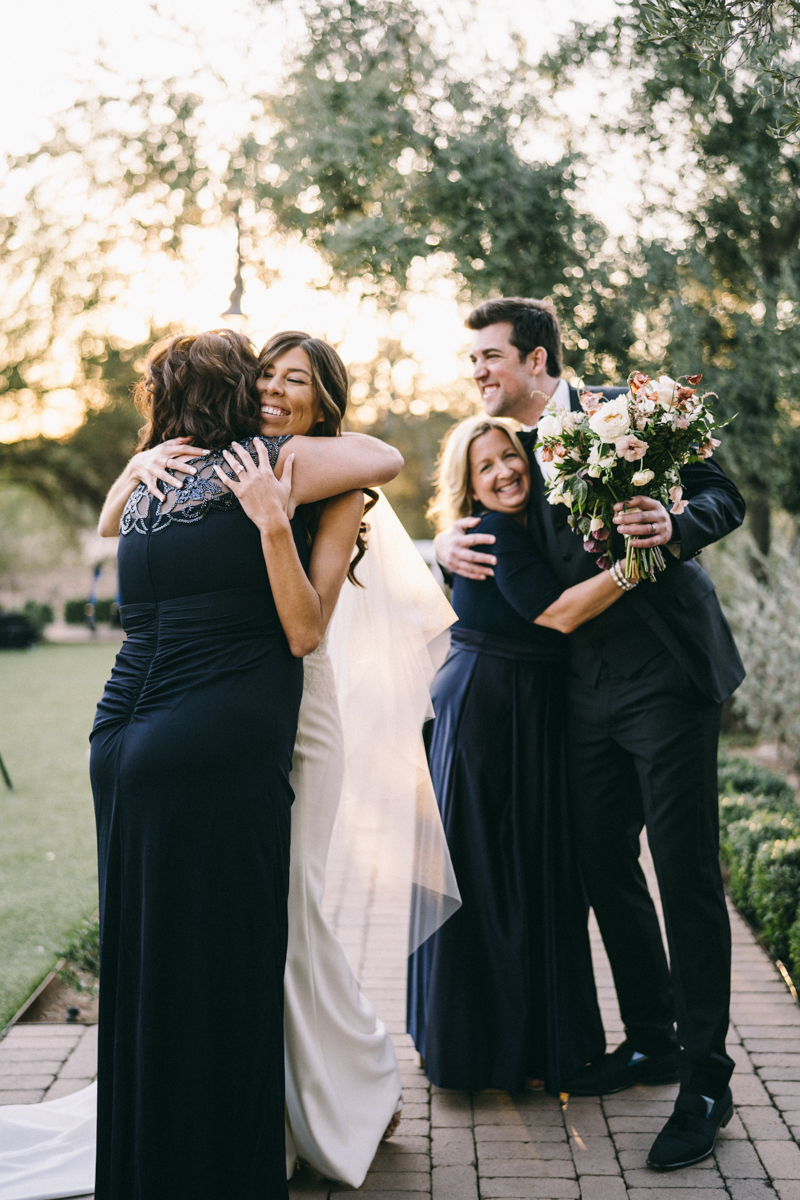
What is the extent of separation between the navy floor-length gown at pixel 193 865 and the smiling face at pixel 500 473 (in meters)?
1.07

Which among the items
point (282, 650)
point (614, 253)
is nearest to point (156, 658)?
point (282, 650)

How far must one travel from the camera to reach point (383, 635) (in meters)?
3.16

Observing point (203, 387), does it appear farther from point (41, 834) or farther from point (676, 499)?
point (41, 834)

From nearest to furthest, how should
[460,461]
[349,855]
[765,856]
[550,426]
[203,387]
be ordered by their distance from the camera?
[203,387], [550,426], [349,855], [460,461], [765,856]

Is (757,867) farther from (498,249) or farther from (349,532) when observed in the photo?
(498,249)

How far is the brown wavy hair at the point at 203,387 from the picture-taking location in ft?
7.95

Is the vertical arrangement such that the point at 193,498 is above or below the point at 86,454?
below

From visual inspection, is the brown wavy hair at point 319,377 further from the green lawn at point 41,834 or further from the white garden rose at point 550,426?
the green lawn at point 41,834

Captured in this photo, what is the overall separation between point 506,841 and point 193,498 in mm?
1607

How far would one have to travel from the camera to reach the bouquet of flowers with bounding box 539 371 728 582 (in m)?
2.65

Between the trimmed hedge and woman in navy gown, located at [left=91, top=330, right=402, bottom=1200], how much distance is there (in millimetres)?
2573

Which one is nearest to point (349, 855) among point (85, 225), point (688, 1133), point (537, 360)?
point (688, 1133)

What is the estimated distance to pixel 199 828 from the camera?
7.46 feet

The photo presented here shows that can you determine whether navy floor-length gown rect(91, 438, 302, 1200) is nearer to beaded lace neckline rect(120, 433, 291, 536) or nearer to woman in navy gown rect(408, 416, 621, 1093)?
beaded lace neckline rect(120, 433, 291, 536)
